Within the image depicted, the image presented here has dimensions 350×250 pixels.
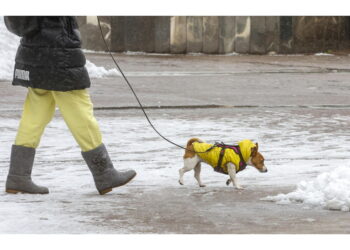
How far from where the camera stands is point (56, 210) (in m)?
5.00

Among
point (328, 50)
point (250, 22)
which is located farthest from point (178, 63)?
point (328, 50)

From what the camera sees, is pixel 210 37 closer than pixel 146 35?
Yes

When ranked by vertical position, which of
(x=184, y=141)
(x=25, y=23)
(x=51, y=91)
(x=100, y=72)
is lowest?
(x=100, y=72)

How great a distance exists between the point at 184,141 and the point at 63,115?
2309mm

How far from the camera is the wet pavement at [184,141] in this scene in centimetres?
473

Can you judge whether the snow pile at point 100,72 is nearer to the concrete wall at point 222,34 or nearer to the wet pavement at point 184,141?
the wet pavement at point 184,141

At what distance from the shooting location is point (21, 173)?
545 centimetres

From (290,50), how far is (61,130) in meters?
9.67

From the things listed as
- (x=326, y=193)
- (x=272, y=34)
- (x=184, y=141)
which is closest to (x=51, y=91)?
(x=326, y=193)

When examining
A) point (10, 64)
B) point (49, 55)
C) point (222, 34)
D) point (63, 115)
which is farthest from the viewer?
point (222, 34)

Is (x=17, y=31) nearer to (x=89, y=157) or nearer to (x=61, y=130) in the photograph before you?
(x=89, y=157)

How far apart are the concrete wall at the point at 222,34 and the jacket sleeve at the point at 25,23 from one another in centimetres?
1158

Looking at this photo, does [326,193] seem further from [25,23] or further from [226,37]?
[226,37]

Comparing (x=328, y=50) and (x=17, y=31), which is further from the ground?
(x=17, y=31)
